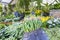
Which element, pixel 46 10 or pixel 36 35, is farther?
pixel 46 10

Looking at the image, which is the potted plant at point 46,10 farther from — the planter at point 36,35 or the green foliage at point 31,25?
the planter at point 36,35

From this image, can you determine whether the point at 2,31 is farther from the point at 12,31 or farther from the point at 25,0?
the point at 25,0

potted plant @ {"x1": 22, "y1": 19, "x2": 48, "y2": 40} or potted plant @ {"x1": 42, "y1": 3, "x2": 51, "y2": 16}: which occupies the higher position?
potted plant @ {"x1": 42, "y1": 3, "x2": 51, "y2": 16}

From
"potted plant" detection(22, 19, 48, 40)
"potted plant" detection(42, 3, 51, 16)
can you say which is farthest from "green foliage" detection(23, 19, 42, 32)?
"potted plant" detection(42, 3, 51, 16)

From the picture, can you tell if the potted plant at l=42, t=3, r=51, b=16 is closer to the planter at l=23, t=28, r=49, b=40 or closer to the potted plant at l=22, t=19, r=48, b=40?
the potted plant at l=22, t=19, r=48, b=40

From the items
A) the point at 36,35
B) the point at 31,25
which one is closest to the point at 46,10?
the point at 31,25

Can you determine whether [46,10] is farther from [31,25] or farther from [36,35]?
[36,35]

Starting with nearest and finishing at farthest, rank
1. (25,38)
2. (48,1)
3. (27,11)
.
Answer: (25,38), (27,11), (48,1)

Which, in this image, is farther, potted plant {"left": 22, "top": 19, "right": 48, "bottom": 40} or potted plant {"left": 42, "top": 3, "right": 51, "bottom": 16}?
potted plant {"left": 42, "top": 3, "right": 51, "bottom": 16}

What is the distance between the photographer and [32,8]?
3666 mm

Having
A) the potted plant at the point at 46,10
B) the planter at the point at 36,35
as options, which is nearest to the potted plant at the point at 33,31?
the planter at the point at 36,35

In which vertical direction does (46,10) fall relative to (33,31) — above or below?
above

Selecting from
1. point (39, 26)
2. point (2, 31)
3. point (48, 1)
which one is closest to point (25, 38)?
point (39, 26)

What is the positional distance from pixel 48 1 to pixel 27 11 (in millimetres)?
680
